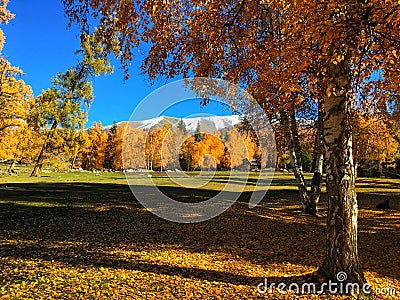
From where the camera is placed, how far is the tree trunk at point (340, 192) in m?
4.98

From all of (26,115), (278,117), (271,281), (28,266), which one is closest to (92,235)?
(28,266)

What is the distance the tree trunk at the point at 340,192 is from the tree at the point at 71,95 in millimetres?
27754

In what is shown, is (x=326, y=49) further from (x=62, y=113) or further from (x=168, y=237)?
(x=62, y=113)

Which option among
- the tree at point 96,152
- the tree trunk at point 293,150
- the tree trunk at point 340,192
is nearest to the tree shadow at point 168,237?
the tree trunk at point 293,150

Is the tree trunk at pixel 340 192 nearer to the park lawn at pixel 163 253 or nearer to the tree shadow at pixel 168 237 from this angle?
the park lawn at pixel 163 253

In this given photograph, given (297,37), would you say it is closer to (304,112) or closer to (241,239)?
(241,239)

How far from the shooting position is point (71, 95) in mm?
29891

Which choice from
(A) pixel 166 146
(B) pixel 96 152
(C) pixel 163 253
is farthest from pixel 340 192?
(B) pixel 96 152

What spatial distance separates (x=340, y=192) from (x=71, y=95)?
29460 millimetres

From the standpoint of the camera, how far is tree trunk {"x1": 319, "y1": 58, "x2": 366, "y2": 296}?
4.98m

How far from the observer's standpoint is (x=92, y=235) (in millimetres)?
8562

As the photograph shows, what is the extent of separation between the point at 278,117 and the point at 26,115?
22.5 meters

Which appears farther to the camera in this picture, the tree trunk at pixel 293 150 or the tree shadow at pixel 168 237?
the tree trunk at pixel 293 150

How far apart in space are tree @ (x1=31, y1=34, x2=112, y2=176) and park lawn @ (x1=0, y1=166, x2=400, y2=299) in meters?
18.4
